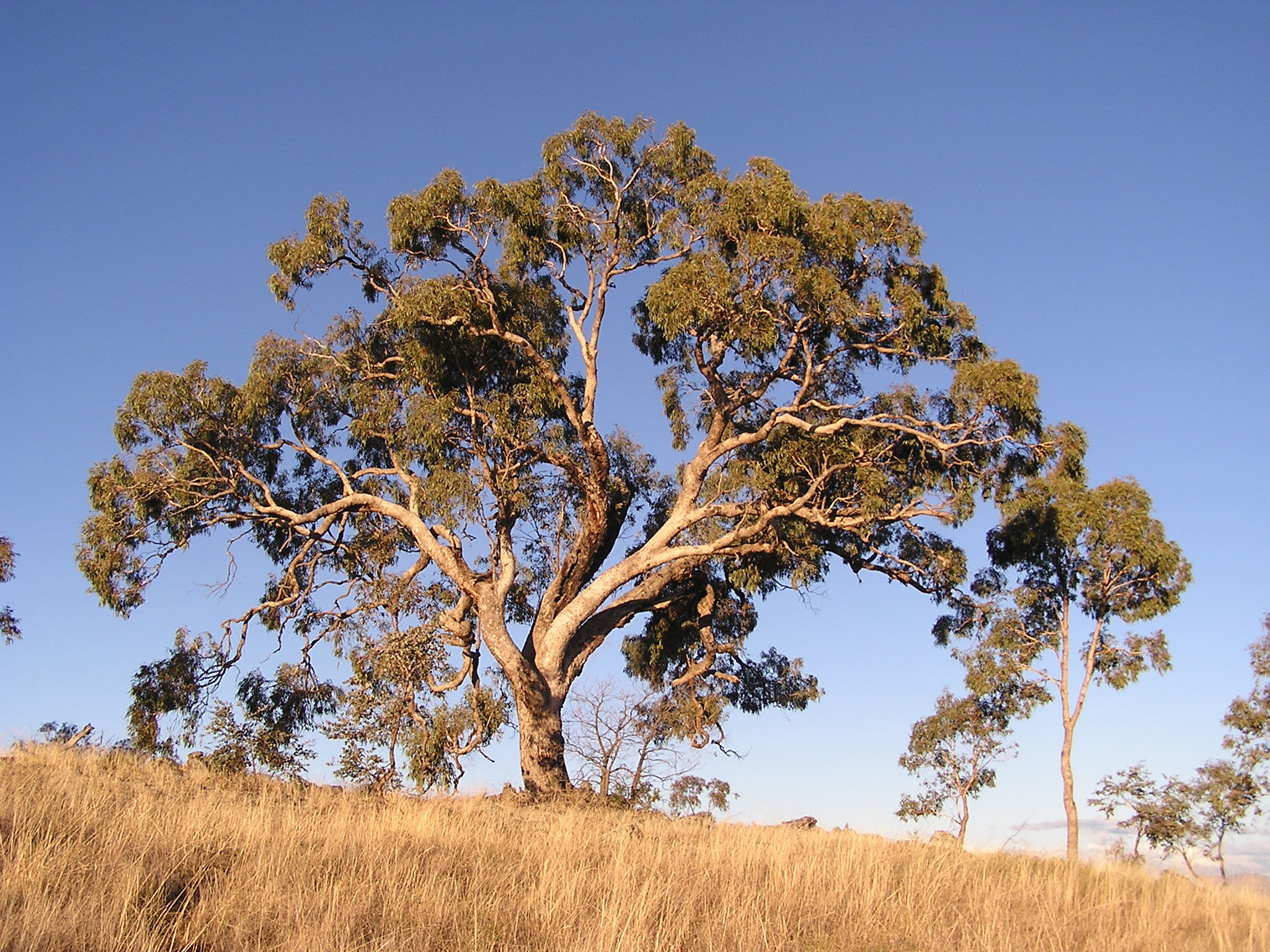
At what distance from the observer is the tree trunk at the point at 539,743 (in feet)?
46.0

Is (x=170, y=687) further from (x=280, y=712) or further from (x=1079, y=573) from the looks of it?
(x=1079, y=573)

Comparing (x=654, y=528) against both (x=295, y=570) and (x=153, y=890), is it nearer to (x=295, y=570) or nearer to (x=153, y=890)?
(x=295, y=570)

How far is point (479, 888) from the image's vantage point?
20.1 ft

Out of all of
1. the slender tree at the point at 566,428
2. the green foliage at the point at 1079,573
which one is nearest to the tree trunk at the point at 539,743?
the slender tree at the point at 566,428

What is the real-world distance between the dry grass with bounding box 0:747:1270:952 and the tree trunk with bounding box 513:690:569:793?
444 cm

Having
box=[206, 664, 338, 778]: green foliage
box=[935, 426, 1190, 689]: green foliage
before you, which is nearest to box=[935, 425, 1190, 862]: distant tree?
box=[935, 426, 1190, 689]: green foliage

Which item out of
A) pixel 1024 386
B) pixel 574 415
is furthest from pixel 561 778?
pixel 1024 386

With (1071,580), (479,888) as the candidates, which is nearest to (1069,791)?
(1071,580)

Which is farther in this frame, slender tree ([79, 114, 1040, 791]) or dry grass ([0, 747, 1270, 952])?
slender tree ([79, 114, 1040, 791])

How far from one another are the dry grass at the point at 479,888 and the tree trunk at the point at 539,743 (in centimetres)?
444

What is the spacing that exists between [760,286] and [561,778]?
753 cm

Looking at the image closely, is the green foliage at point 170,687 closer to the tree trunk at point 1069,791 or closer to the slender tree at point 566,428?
the slender tree at point 566,428

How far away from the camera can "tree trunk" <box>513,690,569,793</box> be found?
14.0m

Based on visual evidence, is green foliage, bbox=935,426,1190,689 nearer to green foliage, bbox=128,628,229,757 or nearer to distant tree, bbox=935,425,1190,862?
distant tree, bbox=935,425,1190,862
